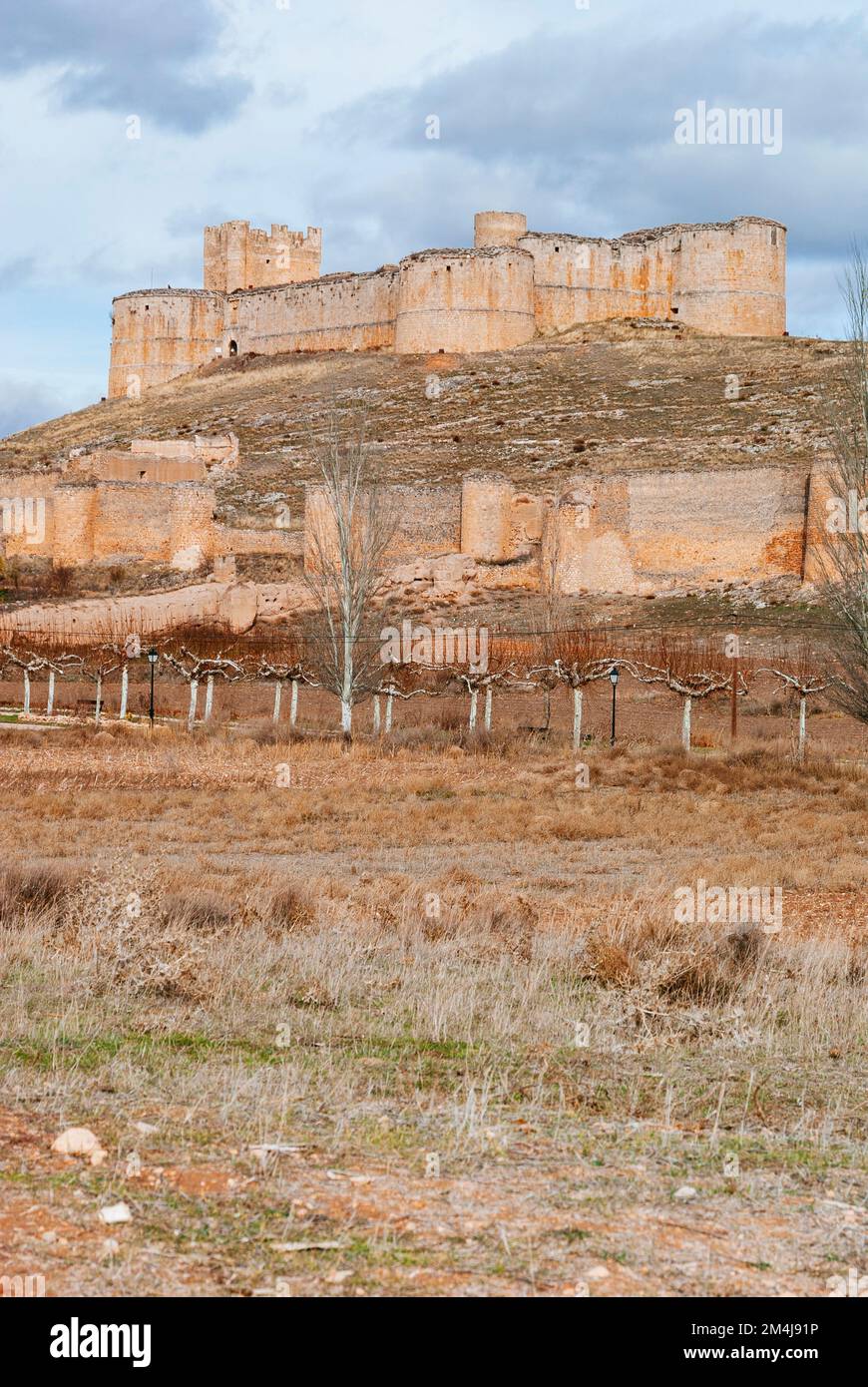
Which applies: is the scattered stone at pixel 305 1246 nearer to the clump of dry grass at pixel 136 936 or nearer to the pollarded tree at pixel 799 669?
the clump of dry grass at pixel 136 936

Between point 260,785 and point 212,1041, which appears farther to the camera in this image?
point 260,785

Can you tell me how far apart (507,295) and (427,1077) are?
188 ft

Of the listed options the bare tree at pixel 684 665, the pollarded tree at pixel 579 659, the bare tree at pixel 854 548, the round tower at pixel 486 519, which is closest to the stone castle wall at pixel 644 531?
the round tower at pixel 486 519

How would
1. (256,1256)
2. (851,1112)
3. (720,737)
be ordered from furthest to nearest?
(720,737) → (851,1112) → (256,1256)

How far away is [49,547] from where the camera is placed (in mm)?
39875

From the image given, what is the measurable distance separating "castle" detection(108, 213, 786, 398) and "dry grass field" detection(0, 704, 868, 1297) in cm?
5022

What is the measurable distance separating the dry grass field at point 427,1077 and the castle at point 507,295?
5022cm

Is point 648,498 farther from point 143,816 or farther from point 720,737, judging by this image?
point 143,816

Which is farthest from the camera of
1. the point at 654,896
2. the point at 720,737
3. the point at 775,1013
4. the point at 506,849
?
the point at 720,737

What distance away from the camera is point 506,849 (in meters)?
14.1

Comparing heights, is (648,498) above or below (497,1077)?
above

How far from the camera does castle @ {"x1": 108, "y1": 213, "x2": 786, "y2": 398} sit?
197 ft

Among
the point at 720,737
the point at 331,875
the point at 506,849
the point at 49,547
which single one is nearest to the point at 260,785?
the point at 506,849

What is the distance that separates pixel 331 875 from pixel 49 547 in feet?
97.5
